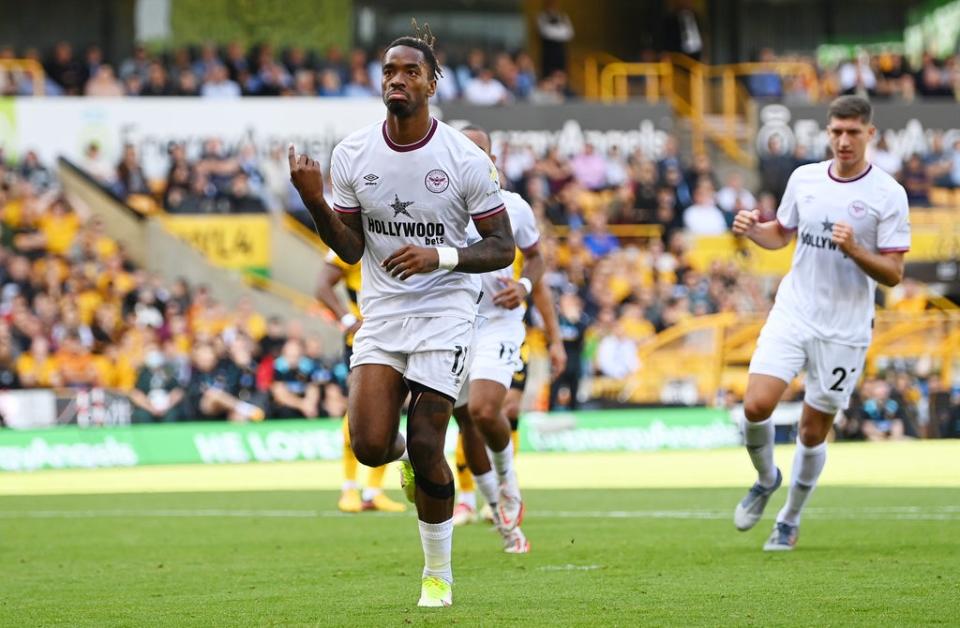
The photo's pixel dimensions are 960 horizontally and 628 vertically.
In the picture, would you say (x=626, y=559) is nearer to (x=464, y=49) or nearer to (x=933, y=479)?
(x=933, y=479)

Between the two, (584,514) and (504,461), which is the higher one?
(504,461)

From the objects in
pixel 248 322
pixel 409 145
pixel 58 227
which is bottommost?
pixel 248 322

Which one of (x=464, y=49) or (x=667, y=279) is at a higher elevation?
(x=464, y=49)

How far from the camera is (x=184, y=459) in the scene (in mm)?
21891

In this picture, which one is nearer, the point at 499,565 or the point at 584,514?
the point at 499,565

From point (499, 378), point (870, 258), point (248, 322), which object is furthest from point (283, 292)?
point (870, 258)

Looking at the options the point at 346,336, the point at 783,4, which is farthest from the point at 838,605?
the point at 783,4

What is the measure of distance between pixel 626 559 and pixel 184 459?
12593 mm

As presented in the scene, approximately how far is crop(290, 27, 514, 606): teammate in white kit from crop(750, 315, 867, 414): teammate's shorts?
3147mm

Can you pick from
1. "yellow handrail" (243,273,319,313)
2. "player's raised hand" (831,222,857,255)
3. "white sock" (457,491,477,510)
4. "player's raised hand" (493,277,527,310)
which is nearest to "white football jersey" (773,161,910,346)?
"player's raised hand" (831,222,857,255)

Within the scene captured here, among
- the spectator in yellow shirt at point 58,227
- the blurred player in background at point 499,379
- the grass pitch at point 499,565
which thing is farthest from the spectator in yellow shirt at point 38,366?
the blurred player in background at point 499,379

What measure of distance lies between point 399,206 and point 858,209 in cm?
370

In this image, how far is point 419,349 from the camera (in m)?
8.09

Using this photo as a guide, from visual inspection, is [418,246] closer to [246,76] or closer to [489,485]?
[489,485]
